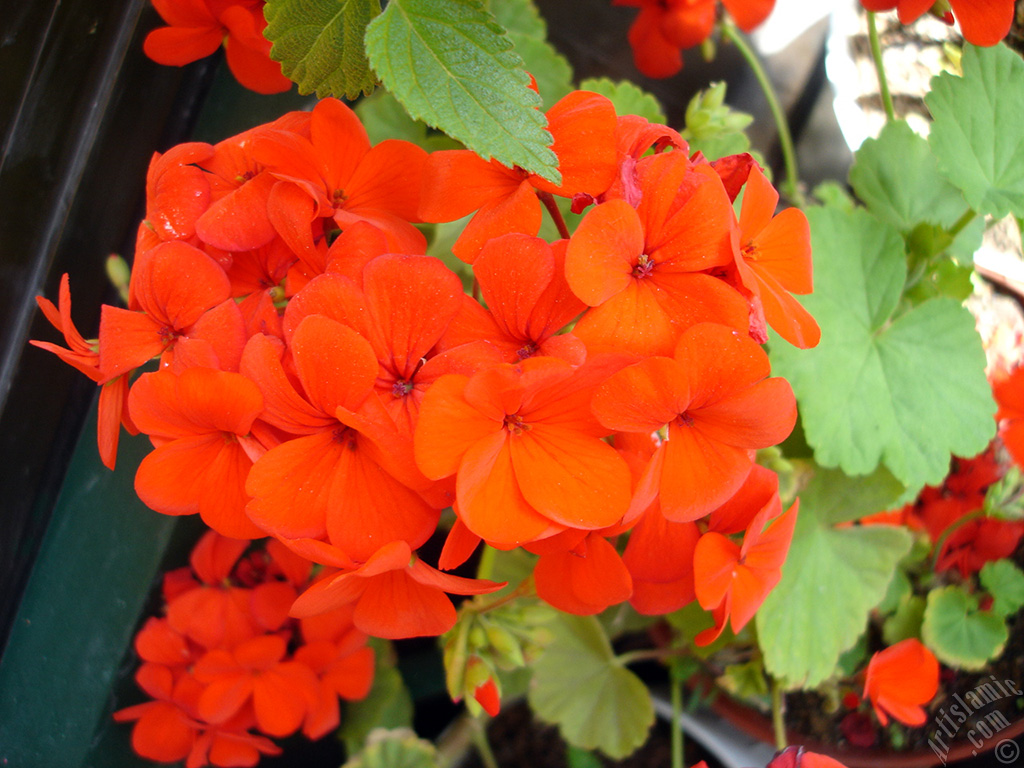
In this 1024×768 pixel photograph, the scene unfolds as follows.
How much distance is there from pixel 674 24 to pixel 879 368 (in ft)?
1.58

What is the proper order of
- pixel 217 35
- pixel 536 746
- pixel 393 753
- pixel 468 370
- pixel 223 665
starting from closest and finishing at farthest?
pixel 468 370, pixel 217 35, pixel 223 665, pixel 393 753, pixel 536 746

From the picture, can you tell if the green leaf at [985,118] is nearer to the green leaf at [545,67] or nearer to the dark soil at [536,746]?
the green leaf at [545,67]

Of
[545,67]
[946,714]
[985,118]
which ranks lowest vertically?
[946,714]

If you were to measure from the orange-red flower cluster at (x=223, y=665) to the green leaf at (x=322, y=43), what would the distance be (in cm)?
40

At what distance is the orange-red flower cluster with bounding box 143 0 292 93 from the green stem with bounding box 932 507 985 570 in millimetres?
830

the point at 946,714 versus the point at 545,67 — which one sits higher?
the point at 545,67

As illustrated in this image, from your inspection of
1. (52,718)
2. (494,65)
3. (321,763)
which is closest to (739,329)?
(494,65)

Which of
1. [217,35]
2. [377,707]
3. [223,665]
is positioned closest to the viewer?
[217,35]

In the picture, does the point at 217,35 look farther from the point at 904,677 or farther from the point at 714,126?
the point at 904,677

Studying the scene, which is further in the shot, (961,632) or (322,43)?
(961,632)

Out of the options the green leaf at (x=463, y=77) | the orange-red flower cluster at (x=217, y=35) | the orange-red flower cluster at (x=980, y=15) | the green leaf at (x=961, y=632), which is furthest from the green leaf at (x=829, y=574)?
the orange-red flower cluster at (x=217, y=35)

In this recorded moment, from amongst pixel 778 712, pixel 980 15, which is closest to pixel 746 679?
pixel 778 712

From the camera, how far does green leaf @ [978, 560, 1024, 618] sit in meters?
0.76

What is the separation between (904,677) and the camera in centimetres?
70
